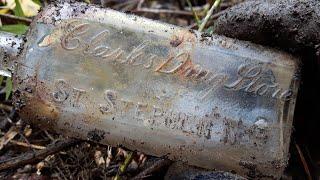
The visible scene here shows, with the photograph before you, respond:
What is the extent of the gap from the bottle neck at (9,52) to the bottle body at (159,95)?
4cm

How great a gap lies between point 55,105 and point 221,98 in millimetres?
384

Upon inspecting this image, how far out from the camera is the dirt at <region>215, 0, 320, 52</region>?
1271 mm

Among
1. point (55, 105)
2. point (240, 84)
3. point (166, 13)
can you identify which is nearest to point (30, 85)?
point (55, 105)

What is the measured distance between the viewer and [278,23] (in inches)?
50.9

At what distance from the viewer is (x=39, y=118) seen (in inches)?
49.9

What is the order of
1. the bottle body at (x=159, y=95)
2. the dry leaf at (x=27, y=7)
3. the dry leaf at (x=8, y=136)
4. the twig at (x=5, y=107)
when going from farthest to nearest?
the dry leaf at (x=27, y=7) → the twig at (x=5, y=107) → the dry leaf at (x=8, y=136) → the bottle body at (x=159, y=95)

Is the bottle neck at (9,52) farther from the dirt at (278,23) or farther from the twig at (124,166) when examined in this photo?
the dirt at (278,23)

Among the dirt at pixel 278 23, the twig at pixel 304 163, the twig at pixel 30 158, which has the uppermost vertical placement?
the dirt at pixel 278 23

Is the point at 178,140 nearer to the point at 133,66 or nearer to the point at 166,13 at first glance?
the point at 133,66

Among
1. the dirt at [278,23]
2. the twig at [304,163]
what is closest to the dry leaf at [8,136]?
the dirt at [278,23]

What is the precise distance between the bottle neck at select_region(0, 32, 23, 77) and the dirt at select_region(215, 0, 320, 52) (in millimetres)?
516

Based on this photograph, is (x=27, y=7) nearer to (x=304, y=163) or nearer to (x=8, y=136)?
(x=8, y=136)

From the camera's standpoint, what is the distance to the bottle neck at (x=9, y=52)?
130 centimetres


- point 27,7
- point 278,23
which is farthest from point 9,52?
point 27,7
